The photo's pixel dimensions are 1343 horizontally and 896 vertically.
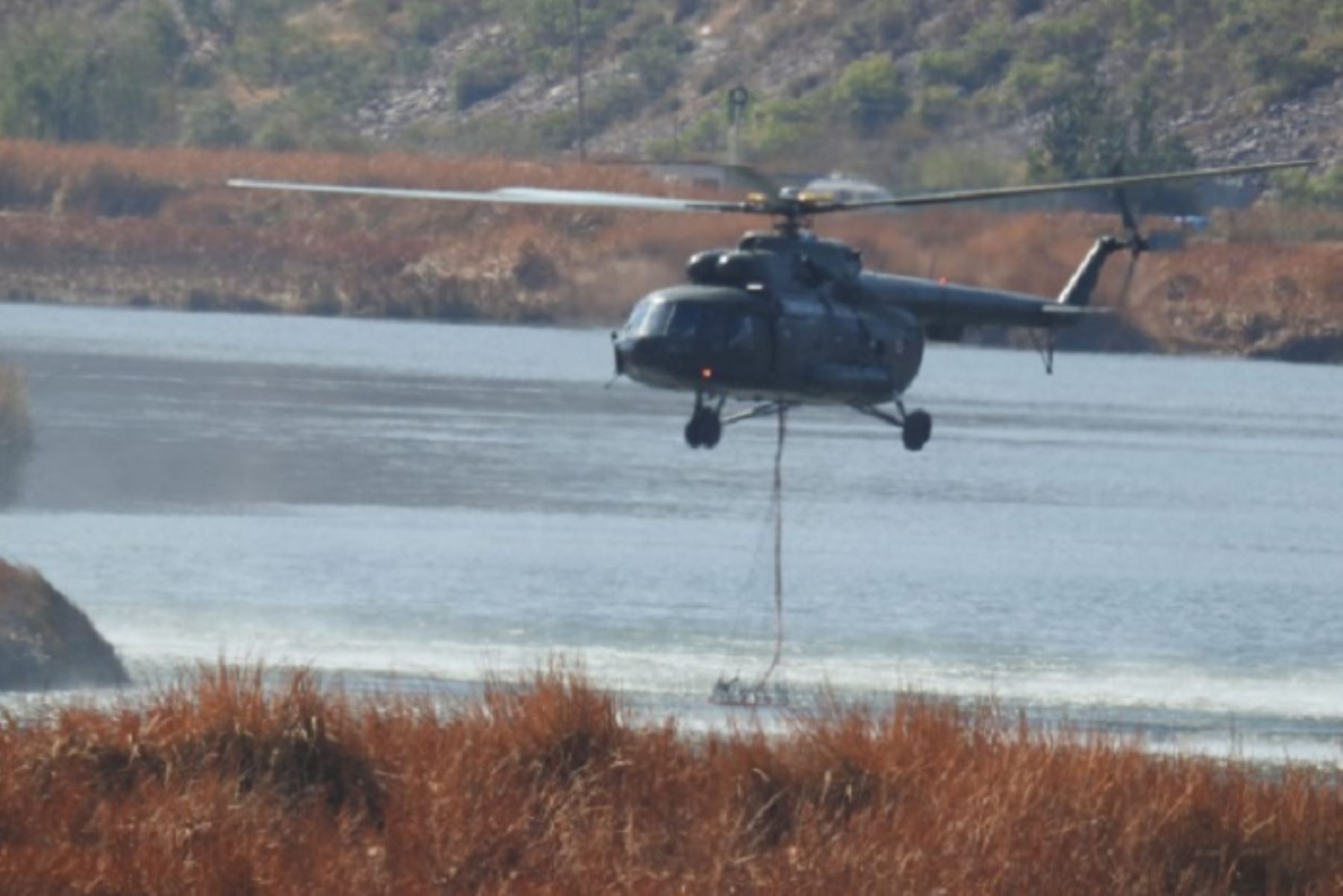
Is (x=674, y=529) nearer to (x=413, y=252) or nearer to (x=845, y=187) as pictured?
(x=845, y=187)

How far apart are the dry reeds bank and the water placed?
1.52 metres

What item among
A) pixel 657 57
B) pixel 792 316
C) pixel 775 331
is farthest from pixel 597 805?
pixel 657 57

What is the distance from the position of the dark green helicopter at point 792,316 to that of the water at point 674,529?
3.21m

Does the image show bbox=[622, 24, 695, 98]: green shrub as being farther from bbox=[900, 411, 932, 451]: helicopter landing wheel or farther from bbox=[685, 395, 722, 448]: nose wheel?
bbox=[685, 395, 722, 448]: nose wheel

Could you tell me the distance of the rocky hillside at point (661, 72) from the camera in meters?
90.8

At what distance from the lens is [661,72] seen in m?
108

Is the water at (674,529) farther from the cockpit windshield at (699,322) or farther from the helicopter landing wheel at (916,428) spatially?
the cockpit windshield at (699,322)

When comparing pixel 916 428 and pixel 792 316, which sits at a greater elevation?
pixel 792 316

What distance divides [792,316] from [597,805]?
9526 millimetres

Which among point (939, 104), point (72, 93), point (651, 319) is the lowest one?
point (651, 319)

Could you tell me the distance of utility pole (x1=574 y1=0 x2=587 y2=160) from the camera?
325ft

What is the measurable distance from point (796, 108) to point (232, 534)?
4115cm

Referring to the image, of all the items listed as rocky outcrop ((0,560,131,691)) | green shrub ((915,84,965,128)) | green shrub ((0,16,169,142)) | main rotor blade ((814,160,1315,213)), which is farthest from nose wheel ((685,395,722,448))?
green shrub ((0,16,169,142))

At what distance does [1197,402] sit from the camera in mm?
78250
